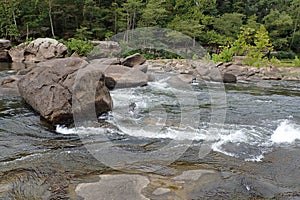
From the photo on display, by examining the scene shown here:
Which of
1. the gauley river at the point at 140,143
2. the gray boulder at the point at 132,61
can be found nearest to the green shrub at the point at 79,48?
the gray boulder at the point at 132,61

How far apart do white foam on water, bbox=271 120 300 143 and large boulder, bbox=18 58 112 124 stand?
4080 millimetres

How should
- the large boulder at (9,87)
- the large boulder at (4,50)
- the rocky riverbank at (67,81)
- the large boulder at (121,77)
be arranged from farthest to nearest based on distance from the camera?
the large boulder at (4,50) < the large boulder at (121,77) < the large boulder at (9,87) < the rocky riverbank at (67,81)

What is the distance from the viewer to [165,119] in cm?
712

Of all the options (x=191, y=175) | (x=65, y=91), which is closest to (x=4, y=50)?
(x=65, y=91)

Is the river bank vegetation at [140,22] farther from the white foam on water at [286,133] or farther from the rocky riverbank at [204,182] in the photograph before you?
the rocky riverbank at [204,182]

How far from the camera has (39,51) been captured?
72.2 feet

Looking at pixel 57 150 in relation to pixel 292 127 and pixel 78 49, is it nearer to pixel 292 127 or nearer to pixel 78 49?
pixel 292 127

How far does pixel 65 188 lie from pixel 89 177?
416mm

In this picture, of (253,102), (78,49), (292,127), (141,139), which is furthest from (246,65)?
(141,139)

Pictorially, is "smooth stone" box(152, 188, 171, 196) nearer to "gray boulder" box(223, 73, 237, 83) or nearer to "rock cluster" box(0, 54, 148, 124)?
"rock cluster" box(0, 54, 148, 124)

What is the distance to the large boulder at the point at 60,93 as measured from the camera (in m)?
6.11

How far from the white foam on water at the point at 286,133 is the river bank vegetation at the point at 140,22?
18.5 metres

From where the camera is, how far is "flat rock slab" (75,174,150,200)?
10.8 feet

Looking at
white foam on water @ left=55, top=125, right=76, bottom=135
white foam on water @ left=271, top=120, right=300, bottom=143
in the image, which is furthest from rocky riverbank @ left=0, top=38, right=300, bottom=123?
white foam on water @ left=271, top=120, right=300, bottom=143
